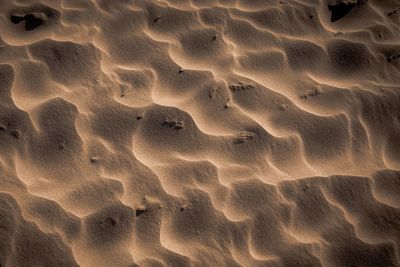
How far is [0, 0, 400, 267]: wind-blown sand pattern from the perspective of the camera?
1797mm

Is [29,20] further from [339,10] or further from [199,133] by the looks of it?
[339,10]

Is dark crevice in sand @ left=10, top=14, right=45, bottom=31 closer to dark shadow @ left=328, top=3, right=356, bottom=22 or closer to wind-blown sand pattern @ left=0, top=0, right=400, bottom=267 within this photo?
wind-blown sand pattern @ left=0, top=0, right=400, bottom=267

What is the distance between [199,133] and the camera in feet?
6.86

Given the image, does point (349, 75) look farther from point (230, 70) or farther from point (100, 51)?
point (100, 51)

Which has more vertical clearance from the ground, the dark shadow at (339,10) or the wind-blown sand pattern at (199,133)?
the dark shadow at (339,10)

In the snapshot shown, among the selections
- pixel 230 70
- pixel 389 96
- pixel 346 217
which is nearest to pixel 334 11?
pixel 389 96

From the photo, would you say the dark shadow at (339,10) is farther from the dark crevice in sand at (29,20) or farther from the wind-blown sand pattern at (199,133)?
the dark crevice in sand at (29,20)

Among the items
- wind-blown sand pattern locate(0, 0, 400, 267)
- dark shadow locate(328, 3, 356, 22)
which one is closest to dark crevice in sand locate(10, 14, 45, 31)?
wind-blown sand pattern locate(0, 0, 400, 267)

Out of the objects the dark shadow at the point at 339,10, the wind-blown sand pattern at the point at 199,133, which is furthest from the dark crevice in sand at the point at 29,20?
the dark shadow at the point at 339,10

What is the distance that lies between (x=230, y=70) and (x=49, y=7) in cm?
179

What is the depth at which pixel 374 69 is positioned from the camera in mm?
2422

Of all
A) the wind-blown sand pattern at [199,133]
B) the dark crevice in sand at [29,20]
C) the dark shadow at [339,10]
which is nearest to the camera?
the wind-blown sand pattern at [199,133]

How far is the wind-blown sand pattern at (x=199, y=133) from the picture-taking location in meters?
1.80

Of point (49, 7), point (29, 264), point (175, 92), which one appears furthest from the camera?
point (49, 7)
